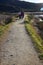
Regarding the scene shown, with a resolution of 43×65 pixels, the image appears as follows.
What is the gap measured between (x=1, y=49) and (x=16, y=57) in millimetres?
1804

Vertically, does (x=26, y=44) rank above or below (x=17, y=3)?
above

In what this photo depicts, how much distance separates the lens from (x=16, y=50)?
1238cm

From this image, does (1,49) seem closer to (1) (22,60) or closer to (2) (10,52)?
(2) (10,52)

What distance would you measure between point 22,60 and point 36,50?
192cm

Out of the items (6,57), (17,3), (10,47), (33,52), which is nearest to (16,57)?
(6,57)

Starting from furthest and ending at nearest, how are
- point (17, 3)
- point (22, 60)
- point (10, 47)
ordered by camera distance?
1. point (17, 3)
2. point (10, 47)
3. point (22, 60)

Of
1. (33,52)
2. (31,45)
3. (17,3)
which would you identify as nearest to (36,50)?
(33,52)

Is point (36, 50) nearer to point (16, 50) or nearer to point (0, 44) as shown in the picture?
point (16, 50)

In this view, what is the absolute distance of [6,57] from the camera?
11.1 metres

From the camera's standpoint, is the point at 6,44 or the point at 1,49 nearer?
the point at 1,49

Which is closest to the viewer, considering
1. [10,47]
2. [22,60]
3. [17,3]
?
[22,60]

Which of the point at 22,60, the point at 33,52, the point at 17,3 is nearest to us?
the point at 22,60

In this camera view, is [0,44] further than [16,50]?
Yes

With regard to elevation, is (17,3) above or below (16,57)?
below
